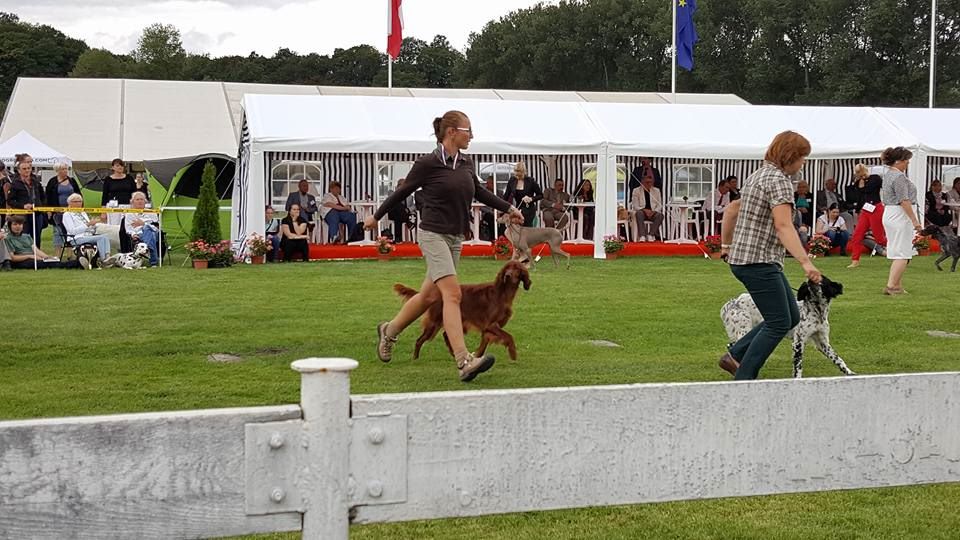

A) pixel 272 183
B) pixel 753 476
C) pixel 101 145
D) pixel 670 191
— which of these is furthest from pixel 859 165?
pixel 101 145

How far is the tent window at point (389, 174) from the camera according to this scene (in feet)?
74.9

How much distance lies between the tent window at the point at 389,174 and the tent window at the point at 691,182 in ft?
17.9

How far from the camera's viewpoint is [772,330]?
21.7 feet

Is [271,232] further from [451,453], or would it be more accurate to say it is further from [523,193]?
[451,453]

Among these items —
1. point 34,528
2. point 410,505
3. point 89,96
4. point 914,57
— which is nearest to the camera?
point 34,528

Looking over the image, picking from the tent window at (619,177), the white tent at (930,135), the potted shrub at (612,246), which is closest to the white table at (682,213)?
the tent window at (619,177)

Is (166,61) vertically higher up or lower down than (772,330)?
higher up

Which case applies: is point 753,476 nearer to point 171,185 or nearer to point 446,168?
point 446,168

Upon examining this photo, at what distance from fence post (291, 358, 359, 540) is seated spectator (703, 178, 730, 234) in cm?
1950

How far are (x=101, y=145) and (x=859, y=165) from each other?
82.8ft

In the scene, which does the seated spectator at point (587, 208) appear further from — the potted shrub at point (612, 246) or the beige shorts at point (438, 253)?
the beige shorts at point (438, 253)

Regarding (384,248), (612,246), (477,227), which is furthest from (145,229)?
(612,246)

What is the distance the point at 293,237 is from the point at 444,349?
10.4 m

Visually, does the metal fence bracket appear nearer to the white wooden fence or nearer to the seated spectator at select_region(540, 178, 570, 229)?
the white wooden fence
